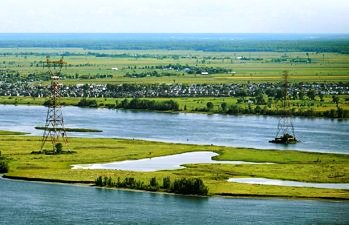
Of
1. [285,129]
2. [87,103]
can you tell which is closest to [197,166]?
[285,129]

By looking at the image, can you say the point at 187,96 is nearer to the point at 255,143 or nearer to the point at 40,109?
the point at 40,109

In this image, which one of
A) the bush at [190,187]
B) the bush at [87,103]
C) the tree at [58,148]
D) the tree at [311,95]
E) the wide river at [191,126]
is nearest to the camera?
the bush at [190,187]

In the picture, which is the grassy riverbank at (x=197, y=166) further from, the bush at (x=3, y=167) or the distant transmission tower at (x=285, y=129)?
the distant transmission tower at (x=285, y=129)

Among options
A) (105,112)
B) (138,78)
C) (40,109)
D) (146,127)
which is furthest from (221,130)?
(138,78)

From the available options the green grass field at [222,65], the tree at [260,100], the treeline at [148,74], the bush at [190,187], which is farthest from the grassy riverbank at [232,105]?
the bush at [190,187]

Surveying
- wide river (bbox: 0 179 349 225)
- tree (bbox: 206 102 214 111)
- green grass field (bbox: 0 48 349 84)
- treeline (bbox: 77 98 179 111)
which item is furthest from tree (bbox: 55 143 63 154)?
green grass field (bbox: 0 48 349 84)

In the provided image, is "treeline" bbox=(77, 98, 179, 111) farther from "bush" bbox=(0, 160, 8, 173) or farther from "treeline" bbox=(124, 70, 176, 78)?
"treeline" bbox=(124, 70, 176, 78)

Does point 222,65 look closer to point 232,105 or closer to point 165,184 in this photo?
point 232,105
